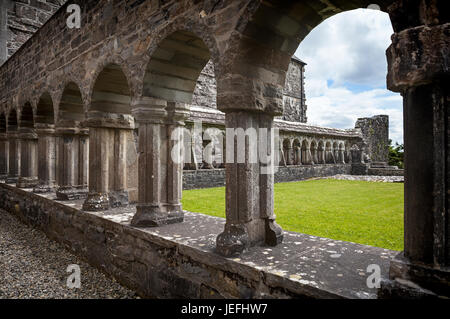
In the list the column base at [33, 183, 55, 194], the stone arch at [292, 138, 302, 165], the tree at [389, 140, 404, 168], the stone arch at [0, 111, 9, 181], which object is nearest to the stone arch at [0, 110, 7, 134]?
the stone arch at [0, 111, 9, 181]

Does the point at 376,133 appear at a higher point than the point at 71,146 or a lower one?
higher

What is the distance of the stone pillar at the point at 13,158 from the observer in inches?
316

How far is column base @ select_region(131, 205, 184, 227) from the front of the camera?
3182 millimetres

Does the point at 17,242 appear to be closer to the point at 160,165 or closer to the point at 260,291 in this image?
the point at 160,165

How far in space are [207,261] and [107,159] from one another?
2.68m

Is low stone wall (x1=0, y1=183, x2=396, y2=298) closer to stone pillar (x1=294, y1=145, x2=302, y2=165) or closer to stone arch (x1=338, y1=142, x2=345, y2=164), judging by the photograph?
stone pillar (x1=294, y1=145, x2=302, y2=165)

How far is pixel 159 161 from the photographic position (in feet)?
11.2

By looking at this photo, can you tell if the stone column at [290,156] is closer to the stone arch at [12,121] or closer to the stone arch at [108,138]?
the stone arch at [108,138]

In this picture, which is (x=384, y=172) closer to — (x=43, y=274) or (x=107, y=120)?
(x=107, y=120)

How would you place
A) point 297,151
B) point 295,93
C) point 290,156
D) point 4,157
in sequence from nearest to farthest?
point 4,157 < point 290,156 < point 297,151 < point 295,93

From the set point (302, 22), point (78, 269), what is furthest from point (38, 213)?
point (302, 22)

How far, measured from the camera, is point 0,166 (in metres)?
9.14

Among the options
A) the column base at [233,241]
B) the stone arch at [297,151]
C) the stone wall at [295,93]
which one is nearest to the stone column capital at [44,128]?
the column base at [233,241]

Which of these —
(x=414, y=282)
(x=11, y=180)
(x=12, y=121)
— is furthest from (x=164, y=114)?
(x=11, y=180)
